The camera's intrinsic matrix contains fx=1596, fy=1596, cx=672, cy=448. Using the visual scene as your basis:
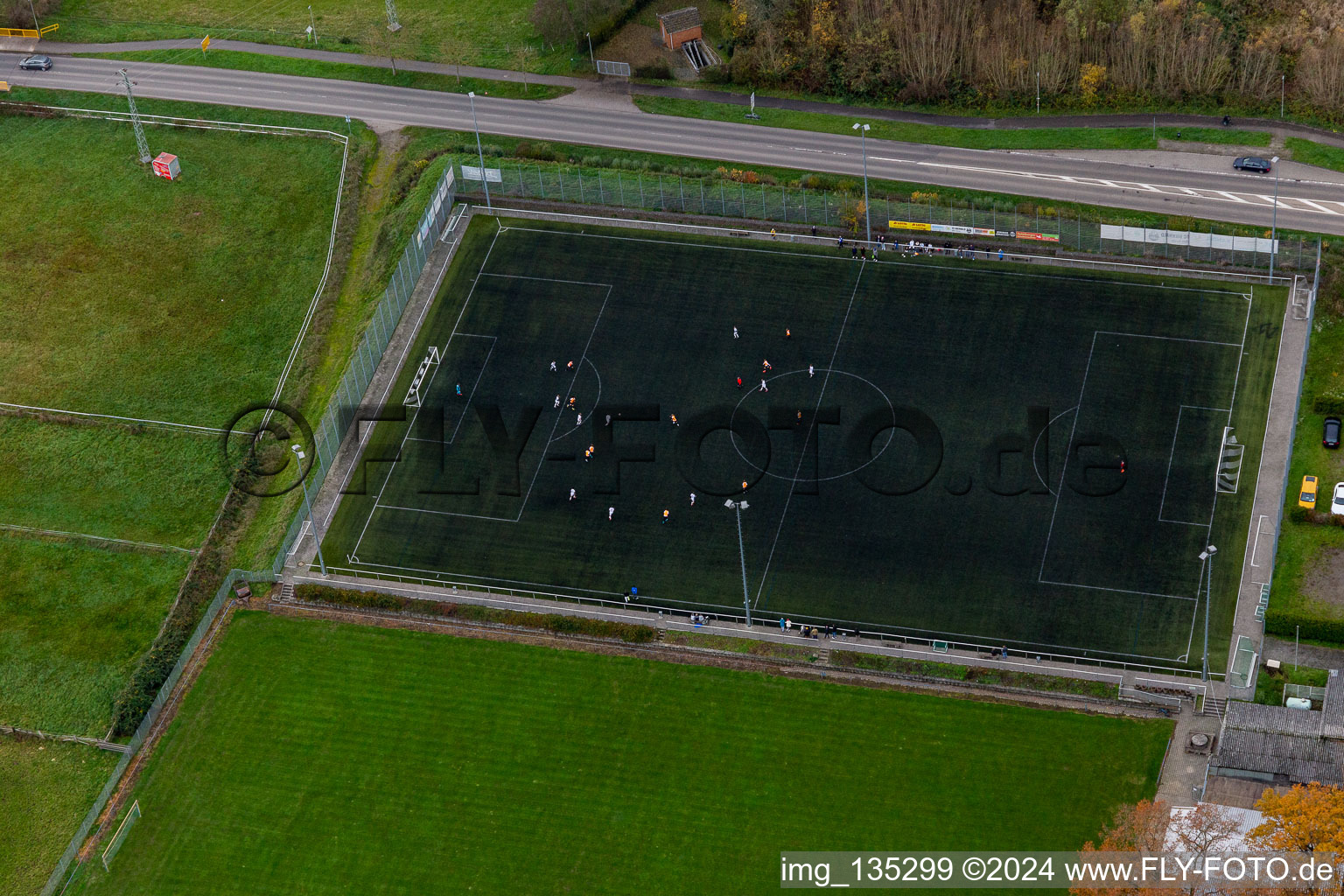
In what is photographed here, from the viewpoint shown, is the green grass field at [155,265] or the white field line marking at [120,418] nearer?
the white field line marking at [120,418]

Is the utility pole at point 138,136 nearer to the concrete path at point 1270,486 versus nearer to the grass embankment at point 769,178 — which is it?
the grass embankment at point 769,178

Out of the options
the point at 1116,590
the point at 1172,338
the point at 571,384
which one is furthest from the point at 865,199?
the point at 1116,590

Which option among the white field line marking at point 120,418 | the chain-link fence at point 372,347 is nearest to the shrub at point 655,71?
the chain-link fence at point 372,347

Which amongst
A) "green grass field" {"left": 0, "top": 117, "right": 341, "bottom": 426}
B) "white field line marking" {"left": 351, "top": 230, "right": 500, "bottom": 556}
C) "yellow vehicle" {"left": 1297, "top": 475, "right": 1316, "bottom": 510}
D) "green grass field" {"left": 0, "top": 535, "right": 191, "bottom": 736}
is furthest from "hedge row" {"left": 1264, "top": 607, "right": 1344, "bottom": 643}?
"green grass field" {"left": 0, "top": 117, "right": 341, "bottom": 426}

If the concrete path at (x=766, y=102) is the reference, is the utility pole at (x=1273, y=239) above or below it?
below

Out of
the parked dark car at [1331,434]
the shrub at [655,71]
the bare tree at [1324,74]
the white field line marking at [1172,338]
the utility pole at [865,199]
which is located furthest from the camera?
the shrub at [655,71]

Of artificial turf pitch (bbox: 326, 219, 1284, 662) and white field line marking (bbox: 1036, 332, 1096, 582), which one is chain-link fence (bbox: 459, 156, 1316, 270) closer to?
artificial turf pitch (bbox: 326, 219, 1284, 662)

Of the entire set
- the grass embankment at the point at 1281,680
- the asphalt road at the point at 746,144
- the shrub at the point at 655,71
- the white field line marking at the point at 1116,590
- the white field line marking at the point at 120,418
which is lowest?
the grass embankment at the point at 1281,680
